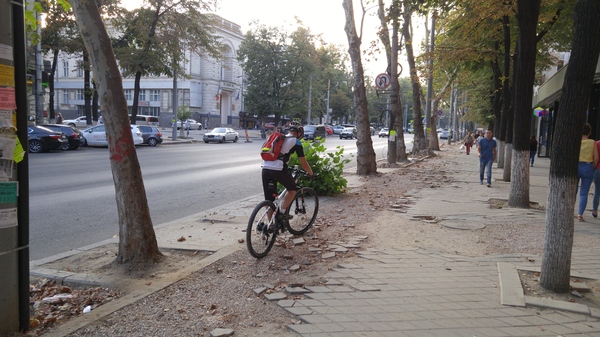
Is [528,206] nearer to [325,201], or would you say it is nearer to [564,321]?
[325,201]

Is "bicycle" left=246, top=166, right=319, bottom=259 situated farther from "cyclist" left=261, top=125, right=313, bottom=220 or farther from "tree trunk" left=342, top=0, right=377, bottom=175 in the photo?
"tree trunk" left=342, top=0, right=377, bottom=175

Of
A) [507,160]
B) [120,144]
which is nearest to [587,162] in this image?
[507,160]

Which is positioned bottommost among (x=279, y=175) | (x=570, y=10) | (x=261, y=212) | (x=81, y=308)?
(x=81, y=308)

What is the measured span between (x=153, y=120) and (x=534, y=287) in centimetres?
6005

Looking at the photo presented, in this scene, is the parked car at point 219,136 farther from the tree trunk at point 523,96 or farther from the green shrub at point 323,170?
the tree trunk at point 523,96

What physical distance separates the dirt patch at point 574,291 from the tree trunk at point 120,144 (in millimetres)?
4206

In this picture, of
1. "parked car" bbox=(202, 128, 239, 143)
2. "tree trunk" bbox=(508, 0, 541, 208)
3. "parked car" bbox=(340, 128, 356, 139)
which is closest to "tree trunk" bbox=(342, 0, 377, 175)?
"tree trunk" bbox=(508, 0, 541, 208)

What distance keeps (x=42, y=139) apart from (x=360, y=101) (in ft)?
53.4

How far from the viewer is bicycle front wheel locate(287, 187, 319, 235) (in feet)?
23.5

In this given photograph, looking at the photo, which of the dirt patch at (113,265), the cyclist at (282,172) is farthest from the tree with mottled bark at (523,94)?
the dirt patch at (113,265)

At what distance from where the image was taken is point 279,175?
643cm

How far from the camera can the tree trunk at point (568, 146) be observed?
15.1 feet

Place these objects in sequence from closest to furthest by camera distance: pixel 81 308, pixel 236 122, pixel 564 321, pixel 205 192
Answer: pixel 564 321 < pixel 81 308 < pixel 205 192 < pixel 236 122

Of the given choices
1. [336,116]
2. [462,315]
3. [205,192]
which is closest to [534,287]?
[462,315]
